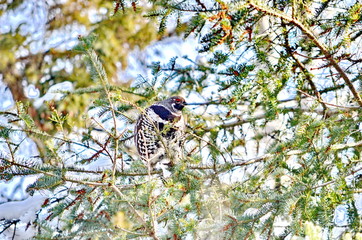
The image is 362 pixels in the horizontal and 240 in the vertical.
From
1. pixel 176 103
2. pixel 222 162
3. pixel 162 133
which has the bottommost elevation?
pixel 222 162

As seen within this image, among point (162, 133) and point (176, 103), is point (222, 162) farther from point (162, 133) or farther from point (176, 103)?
point (176, 103)

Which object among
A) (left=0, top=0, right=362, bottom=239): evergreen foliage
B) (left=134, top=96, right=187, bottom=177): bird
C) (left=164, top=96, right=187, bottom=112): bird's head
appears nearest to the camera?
(left=0, top=0, right=362, bottom=239): evergreen foliage

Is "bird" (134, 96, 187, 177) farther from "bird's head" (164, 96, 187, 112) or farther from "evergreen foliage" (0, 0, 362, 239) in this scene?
"evergreen foliage" (0, 0, 362, 239)

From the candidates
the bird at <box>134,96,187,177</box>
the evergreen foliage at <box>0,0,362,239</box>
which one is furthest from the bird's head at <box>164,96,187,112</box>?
the evergreen foliage at <box>0,0,362,239</box>

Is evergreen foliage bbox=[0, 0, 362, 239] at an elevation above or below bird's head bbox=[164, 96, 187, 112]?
below

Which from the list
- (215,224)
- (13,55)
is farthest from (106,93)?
(13,55)

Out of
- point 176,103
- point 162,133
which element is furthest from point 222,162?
point 176,103

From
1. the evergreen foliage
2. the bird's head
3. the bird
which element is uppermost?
the bird's head

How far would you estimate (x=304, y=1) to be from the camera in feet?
5.59

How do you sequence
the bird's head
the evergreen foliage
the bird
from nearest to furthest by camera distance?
1. the evergreen foliage
2. the bird
3. the bird's head

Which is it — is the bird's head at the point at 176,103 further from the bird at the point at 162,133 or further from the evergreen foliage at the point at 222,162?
the evergreen foliage at the point at 222,162

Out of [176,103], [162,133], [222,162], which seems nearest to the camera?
[222,162]

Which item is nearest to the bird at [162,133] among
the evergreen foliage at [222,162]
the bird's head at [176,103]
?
the bird's head at [176,103]

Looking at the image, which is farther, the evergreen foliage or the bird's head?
the bird's head
